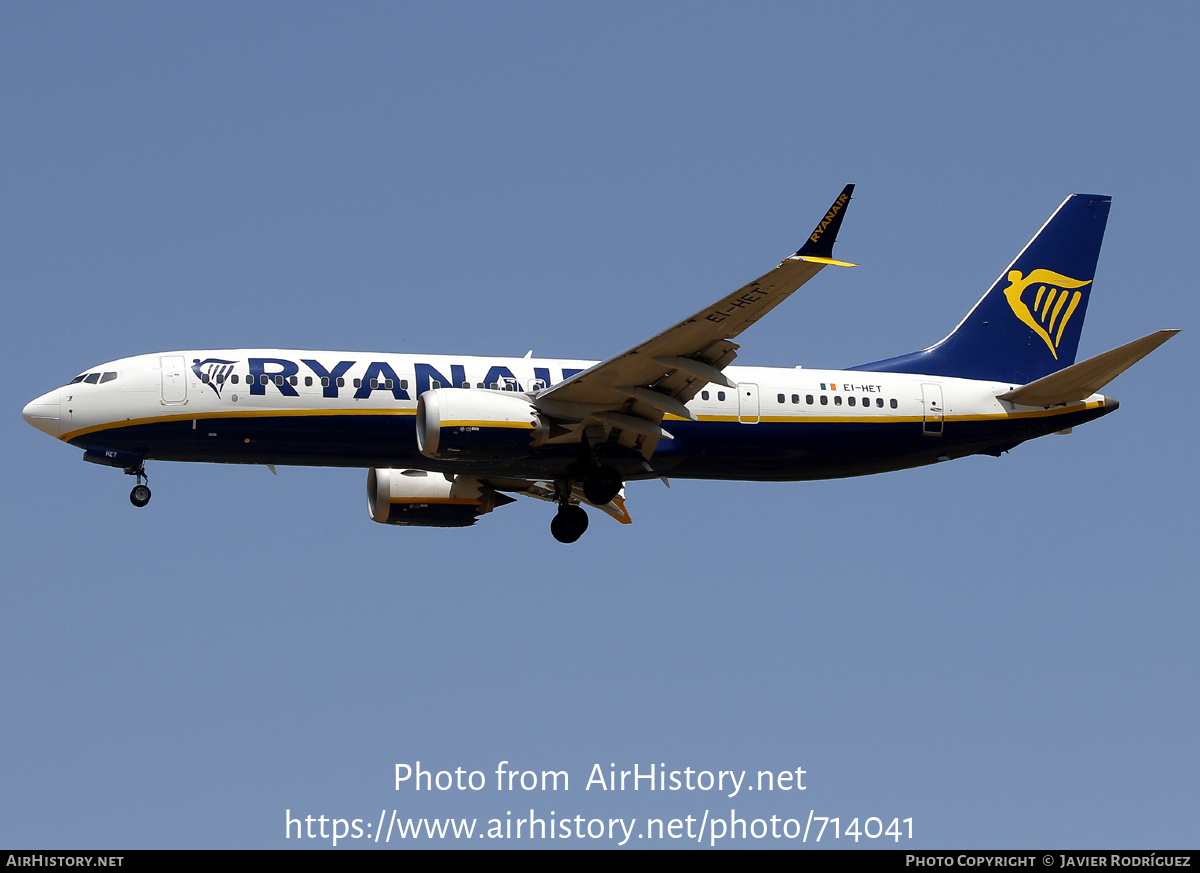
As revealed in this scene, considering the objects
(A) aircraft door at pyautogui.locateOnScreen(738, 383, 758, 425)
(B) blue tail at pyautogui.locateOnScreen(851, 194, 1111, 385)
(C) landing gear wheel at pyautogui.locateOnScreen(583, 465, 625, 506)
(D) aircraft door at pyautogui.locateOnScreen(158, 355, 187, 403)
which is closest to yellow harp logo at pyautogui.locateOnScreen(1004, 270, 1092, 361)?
(B) blue tail at pyautogui.locateOnScreen(851, 194, 1111, 385)

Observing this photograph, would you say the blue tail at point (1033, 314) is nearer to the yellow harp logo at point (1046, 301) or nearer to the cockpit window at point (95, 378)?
the yellow harp logo at point (1046, 301)

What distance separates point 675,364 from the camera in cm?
3114

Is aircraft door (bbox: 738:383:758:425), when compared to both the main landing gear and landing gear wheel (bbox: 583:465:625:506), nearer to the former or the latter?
landing gear wheel (bbox: 583:465:625:506)

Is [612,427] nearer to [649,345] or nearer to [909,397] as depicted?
[649,345]

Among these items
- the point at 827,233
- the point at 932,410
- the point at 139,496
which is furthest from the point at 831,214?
the point at 139,496

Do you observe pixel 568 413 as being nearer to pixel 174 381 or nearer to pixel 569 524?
pixel 569 524

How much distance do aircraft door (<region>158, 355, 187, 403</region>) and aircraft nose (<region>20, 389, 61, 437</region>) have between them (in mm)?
2451

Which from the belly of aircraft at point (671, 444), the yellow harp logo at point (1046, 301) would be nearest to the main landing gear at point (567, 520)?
the belly of aircraft at point (671, 444)

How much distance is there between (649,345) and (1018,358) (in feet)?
42.3

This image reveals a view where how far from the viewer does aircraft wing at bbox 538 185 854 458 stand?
27.6 m

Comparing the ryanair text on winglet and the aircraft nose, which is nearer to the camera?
the ryanair text on winglet

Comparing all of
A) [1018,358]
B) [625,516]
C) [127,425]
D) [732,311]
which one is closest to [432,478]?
[625,516]

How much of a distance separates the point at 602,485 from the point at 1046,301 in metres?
14.3
